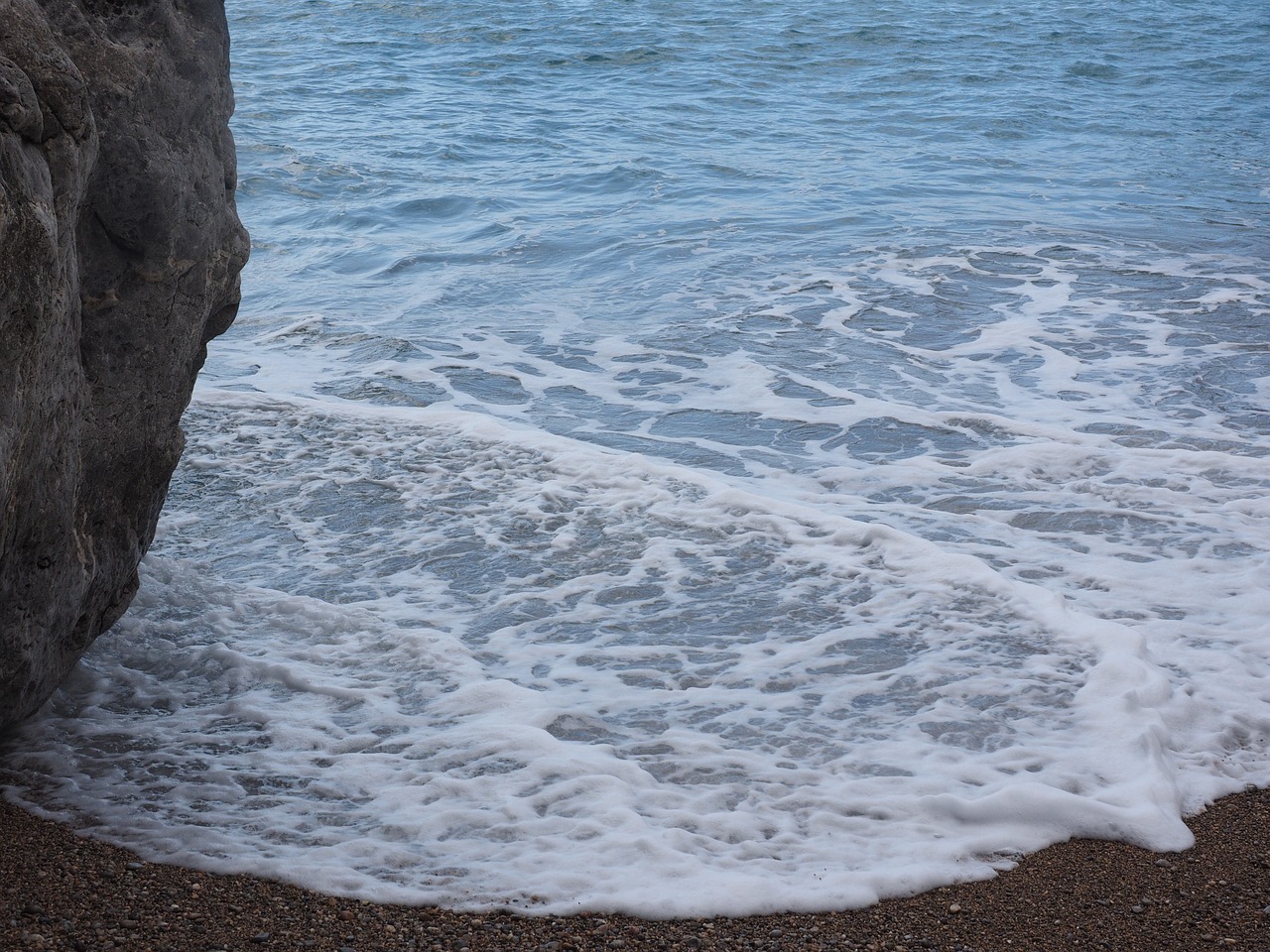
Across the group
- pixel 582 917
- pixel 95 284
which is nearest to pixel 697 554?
pixel 582 917

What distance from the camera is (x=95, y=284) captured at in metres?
3.08

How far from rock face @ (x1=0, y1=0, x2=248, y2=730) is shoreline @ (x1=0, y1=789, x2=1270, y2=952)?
60 centimetres

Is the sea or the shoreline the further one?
the sea

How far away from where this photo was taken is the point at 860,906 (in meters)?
2.73

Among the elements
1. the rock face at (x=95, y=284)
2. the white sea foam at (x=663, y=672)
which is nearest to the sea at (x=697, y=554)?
the white sea foam at (x=663, y=672)

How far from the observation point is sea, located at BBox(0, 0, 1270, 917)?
3074mm

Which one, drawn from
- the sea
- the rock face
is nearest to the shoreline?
the sea

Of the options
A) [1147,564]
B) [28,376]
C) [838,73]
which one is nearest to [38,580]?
[28,376]

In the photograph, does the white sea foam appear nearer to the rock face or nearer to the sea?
the sea

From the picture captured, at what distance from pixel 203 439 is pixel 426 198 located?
685cm

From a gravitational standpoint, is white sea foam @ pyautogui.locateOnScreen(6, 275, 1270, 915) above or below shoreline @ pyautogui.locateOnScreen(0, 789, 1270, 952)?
below

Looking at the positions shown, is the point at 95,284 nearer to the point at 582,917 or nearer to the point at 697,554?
the point at 582,917

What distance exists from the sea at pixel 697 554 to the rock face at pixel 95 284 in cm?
58

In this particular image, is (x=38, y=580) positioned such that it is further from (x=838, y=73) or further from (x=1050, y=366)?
(x=838, y=73)
